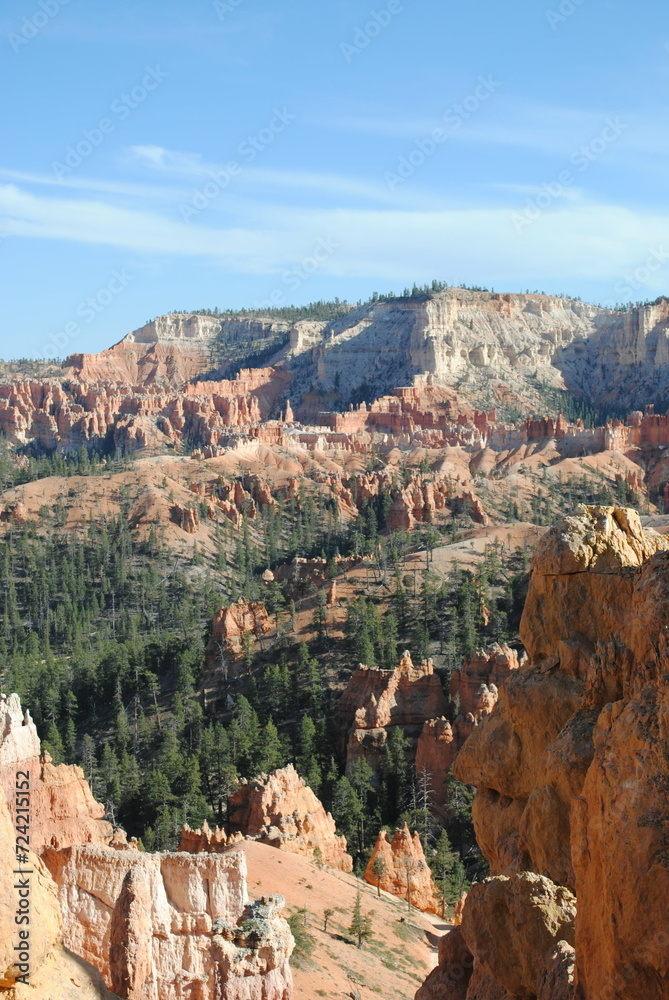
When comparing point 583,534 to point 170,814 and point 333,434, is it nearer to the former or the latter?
point 170,814

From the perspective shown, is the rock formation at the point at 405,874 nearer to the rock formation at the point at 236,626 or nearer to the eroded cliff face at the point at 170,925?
the eroded cliff face at the point at 170,925

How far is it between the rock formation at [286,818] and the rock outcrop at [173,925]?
55.0ft

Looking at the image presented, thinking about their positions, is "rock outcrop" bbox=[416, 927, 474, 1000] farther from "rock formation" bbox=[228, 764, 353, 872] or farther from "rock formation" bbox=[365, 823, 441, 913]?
"rock formation" bbox=[365, 823, 441, 913]

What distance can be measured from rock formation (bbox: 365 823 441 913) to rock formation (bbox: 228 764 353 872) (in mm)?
1651

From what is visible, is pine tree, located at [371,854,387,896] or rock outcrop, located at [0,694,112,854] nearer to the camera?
rock outcrop, located at [0,694,112,854]

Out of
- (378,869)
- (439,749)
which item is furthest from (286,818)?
(439,749)

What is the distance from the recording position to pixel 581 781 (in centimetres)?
1259

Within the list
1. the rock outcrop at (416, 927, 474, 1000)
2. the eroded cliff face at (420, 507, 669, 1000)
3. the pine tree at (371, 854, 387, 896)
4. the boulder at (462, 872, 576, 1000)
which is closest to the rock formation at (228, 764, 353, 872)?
the pine tree at (371, 854, 387, 896)

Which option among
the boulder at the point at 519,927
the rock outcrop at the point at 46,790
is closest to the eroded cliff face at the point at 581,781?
the boulder at the point at 519,927

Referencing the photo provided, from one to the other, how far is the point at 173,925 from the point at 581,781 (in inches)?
372

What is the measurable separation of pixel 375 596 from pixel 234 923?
55.5 m

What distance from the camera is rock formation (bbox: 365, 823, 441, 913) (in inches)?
1473

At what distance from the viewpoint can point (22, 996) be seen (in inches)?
361

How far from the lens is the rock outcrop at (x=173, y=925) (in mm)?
18078
